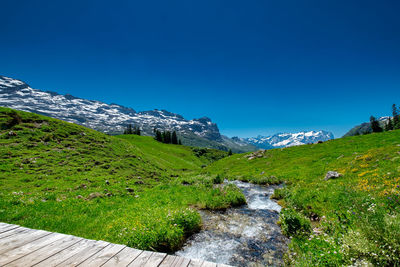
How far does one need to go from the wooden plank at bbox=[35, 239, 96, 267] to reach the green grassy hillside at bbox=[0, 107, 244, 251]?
4288 mm

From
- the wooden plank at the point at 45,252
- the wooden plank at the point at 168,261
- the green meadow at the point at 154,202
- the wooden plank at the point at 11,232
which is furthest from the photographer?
the green meadow at the point at 154,202

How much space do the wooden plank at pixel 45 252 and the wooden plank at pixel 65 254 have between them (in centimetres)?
15

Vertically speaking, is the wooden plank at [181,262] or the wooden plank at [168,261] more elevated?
the wooden plank at [168,261]

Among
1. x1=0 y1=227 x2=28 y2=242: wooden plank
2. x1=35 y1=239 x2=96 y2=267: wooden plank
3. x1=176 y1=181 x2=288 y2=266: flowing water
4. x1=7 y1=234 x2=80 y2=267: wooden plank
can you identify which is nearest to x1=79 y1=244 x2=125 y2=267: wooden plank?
x1=35 y1=239 x2=96 y2=267: wooden plank

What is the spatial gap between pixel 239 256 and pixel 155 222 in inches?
190

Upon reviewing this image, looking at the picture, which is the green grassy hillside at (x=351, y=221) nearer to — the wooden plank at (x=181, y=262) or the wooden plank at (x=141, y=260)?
the wooden plank at (x=181, y=262)

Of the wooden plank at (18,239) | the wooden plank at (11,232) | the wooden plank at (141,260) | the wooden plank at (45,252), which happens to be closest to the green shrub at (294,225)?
the wooden plank at (141,260)

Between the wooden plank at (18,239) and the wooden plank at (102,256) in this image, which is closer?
the wooden plank at (102,256)

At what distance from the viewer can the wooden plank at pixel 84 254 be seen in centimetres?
413

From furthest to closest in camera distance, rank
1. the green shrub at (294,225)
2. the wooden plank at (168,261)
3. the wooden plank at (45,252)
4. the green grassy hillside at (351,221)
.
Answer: the green shrub at (294,225), the green grassy hillside at (351,221), the wooden plank at (168,261), the wooden plank at (45,252)

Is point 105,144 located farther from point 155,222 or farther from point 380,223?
point 380,223

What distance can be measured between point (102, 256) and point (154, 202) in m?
12.0

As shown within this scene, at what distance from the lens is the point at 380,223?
664 centimetres

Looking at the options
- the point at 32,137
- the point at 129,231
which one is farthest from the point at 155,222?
the point at 32,137
